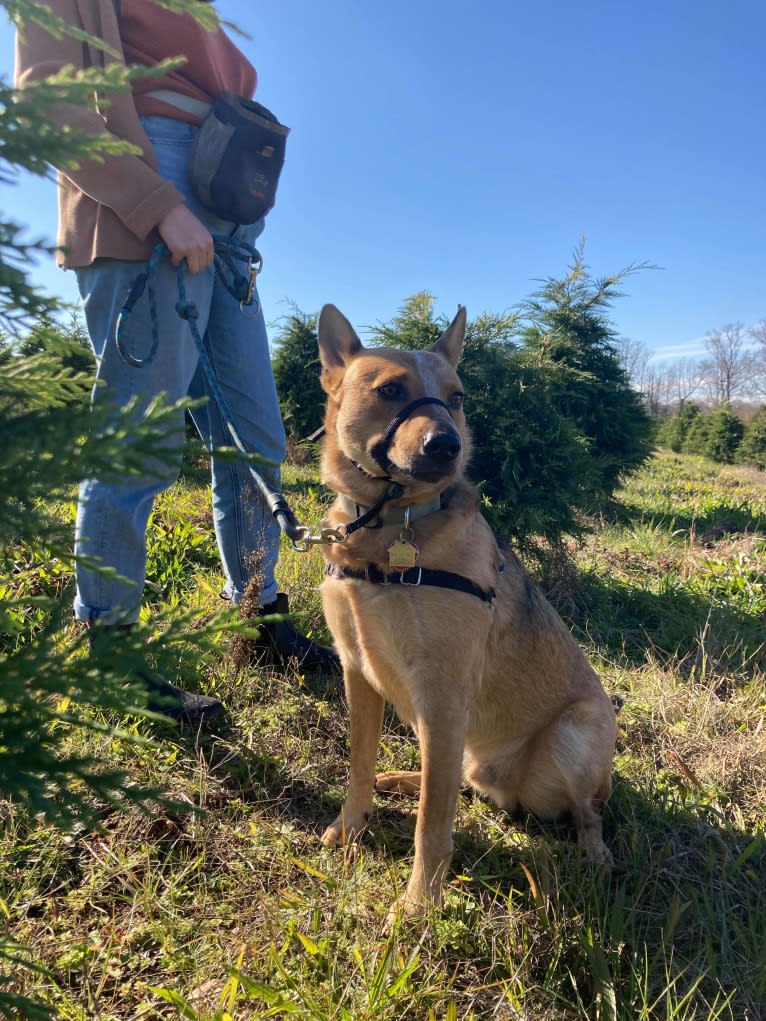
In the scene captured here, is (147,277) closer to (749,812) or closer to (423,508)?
(423,508)

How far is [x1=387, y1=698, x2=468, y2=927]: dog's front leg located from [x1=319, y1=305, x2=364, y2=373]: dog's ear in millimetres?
1434

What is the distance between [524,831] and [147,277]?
235 centimetres

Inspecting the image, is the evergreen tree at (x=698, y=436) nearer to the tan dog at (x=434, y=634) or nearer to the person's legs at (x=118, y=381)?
the tan dog at (x=434, y=634)

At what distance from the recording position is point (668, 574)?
4.64 m

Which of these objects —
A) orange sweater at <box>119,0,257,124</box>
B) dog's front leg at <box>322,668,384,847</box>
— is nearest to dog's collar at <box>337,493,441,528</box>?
dog's front leg at <box>322,668,384,847</box>

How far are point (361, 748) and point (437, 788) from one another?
39 centimetres

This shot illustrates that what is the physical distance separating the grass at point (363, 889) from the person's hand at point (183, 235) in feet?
4.68

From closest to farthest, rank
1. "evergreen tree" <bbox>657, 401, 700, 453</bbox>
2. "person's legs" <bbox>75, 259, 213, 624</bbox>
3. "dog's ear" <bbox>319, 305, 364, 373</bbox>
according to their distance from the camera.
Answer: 1. "person's legs" <bbox>75, 259, 213, 624</bbox>
2. "dog's ear" <bbox>319, 305, 364, 373</bbox>
3. "evergreen tree" <bbox>657, 401, 700, 453</bbox>

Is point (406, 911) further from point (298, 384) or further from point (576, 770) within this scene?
point (298, 384)

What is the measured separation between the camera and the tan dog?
1902mm

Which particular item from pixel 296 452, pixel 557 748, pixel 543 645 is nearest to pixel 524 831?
pixel 557 748

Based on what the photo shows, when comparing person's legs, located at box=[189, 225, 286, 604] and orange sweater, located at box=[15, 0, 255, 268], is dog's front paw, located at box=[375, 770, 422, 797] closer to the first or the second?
person's legs, located at box=[189, 225, 286, 604]

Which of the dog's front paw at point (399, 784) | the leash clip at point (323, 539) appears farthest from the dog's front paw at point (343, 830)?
the leash clip at point (323, 539)

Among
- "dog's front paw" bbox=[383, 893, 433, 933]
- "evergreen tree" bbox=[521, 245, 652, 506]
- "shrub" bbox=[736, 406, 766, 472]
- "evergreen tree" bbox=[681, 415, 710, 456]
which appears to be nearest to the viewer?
"dog's front paw" bbox=[383, 893, 433, 933]
